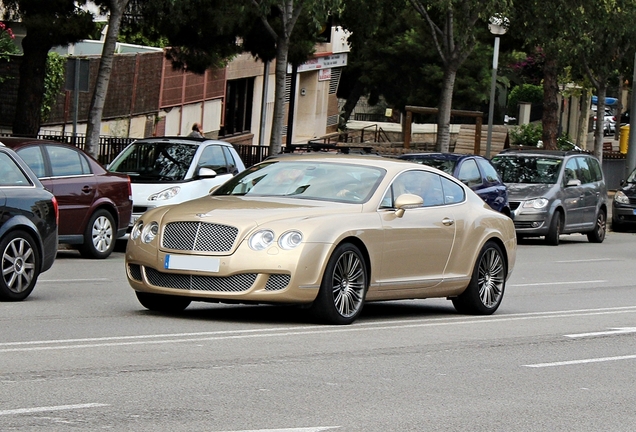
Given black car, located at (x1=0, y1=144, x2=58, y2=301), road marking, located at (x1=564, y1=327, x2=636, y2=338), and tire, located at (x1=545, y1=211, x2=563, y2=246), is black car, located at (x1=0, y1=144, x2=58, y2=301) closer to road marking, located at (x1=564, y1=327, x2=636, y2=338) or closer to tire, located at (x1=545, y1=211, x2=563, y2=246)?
road marking, located at (x1=564, y1=327, x2=636, y2=338)

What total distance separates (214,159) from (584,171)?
395 inches

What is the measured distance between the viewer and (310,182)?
39.7ft

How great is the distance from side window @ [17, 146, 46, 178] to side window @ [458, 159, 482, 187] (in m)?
8.80

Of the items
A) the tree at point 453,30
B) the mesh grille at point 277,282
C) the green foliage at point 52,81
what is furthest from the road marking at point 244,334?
the green foliage at point 52,81

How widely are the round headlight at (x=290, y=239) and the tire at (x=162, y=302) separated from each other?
121 cm

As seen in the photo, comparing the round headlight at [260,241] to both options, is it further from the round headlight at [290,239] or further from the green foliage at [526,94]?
the green foliage at [526,94]

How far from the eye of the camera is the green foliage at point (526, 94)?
284 ft

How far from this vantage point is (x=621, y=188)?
32469mm

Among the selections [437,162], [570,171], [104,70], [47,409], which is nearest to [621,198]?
[570,171]

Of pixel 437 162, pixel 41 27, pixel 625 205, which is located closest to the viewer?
pixel 41 27

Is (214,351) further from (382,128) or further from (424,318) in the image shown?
(382,128)

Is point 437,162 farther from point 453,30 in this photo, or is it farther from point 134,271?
point 134,271

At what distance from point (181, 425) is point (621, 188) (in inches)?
1062

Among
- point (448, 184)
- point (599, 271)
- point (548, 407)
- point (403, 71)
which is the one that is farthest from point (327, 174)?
point (403, 71)
